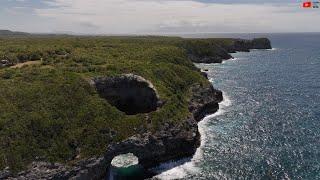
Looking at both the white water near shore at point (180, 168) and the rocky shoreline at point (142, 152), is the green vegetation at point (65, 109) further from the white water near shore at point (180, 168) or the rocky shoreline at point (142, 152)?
the white water near shore at point (180, 168)

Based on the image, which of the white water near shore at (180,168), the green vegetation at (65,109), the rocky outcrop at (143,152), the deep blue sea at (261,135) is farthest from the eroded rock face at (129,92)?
the deep blue sea at (261,135)

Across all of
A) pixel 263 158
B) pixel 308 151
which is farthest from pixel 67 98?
pixel 308 151

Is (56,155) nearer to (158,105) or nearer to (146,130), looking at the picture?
(146,130)

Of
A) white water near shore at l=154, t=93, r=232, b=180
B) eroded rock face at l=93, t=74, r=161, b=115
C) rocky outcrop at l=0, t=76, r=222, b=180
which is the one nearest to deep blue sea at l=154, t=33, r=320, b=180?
white water near shore at l=154, t=93, r=232, b=180

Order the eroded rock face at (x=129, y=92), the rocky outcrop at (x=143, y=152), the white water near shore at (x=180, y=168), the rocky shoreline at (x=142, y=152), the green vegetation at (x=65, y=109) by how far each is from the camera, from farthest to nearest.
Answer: the eroded rock face at (x=129, y=92) → the white water near shore at (x=180, y=168) → the green vegetation at (x=65, y=109) → the rocky outcrop at (x=143, y=152) → the rocky shoreline at (x=142, y=152)

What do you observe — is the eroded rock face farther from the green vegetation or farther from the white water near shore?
the white water near shore
